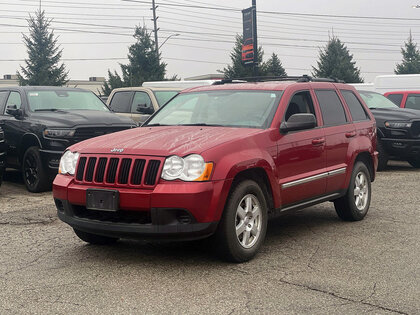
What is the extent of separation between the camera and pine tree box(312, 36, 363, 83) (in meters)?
43.3

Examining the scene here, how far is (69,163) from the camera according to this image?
5.63 metres

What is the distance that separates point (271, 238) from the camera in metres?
6.41

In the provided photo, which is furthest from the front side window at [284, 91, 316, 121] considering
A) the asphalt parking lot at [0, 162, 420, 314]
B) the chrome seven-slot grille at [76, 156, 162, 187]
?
the chrome seven-slot grille at [76, 156, 162, 187]

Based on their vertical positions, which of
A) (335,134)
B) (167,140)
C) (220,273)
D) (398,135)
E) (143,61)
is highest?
(143,61)

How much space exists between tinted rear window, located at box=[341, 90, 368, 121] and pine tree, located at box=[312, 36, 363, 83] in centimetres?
3625

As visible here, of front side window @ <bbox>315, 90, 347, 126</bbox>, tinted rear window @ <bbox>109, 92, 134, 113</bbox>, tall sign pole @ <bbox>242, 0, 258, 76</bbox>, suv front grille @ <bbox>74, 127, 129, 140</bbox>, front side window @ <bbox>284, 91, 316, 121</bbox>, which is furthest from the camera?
tall sign pole @ <bbox>242, 0, 258, 76</bbox>

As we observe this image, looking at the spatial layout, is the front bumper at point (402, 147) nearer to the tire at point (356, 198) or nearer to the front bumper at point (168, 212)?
the tire at point (356, 198)

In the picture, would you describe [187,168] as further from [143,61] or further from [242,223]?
[143,61]

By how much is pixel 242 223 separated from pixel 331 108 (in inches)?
93.8

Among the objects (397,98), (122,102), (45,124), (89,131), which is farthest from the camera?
(397,98)

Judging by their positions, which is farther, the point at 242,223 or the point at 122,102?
the point at 122,102

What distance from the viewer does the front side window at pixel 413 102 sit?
595 inches

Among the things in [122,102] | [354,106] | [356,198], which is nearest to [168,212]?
[356,198]

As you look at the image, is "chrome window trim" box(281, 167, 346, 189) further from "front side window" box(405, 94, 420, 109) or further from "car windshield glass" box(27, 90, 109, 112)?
"front side window" box(405, 94, 420, 109)
